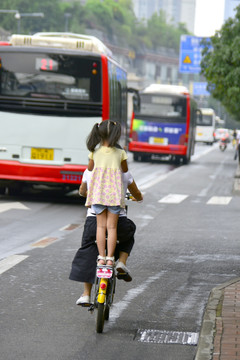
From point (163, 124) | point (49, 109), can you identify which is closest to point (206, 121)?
point (163, 124)

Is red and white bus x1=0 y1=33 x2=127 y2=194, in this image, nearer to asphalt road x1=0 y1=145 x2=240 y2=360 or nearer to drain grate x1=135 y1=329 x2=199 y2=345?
asphalt road x1=0 y1=145 x2=240 y2=360

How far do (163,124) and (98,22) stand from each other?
122 metres

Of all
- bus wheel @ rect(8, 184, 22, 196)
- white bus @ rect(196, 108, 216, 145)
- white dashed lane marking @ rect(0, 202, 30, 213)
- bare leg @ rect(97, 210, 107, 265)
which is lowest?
white bus @ rect(196, 108, 216, 145)

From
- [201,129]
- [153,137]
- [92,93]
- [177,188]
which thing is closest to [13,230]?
[92,93]

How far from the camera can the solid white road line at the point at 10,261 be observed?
994cm

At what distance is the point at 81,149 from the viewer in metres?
17.6

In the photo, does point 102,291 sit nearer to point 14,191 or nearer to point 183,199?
point 14,191

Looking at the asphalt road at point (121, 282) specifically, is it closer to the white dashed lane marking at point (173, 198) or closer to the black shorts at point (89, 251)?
the black shorts at point (89, 251)

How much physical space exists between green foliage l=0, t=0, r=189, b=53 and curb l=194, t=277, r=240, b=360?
10897 cm

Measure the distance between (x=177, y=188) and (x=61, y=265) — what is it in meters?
14.6

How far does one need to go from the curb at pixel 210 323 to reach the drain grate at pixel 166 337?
11 centimetres

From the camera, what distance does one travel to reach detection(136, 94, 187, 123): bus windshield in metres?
39.3

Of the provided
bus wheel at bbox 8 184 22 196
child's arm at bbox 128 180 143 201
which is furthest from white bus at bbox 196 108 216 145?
child's arm at bbox 128 180 143 201

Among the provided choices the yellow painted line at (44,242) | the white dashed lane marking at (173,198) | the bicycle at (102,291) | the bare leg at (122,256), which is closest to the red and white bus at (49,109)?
the white dashed lane marking at (173,198)
